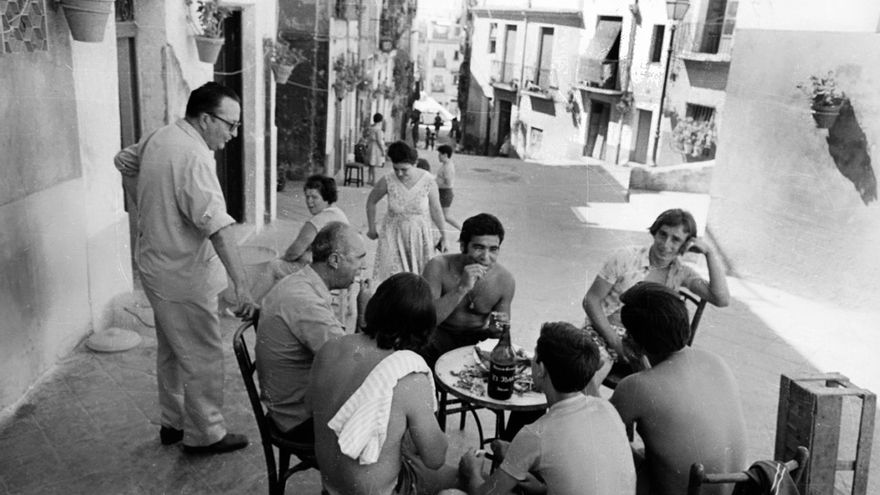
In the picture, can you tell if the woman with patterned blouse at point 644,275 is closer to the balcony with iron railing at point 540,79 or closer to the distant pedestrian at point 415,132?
the balcony with iron railing at point 540,79

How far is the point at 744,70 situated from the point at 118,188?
22.9 feet

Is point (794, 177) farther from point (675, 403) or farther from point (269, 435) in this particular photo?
point (269, 435)

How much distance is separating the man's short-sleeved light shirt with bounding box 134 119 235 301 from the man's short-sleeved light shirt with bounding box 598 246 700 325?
1985mm


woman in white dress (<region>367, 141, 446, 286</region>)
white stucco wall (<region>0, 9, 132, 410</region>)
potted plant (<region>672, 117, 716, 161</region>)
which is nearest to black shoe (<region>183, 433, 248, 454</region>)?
white stucco wall (<region>0, 9, 132, 410</region>)

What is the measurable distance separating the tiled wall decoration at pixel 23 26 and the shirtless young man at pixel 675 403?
3.56 meters

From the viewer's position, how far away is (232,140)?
8570 mm

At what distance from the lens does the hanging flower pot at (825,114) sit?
24.3 ft

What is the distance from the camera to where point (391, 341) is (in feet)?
7.64

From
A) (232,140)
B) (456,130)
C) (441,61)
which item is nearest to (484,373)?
(232,140)

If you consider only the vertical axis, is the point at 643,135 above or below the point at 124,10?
below

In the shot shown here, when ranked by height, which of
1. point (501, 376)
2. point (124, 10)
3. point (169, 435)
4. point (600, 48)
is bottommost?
point (169, 435)

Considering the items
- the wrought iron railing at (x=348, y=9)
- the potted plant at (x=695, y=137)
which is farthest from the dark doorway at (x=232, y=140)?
the potted plant at (x=695, y=137)

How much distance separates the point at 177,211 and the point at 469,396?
5.18ft

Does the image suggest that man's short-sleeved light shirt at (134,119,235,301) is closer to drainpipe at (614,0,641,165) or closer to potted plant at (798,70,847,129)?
potted plant at (798,70,847,129)
